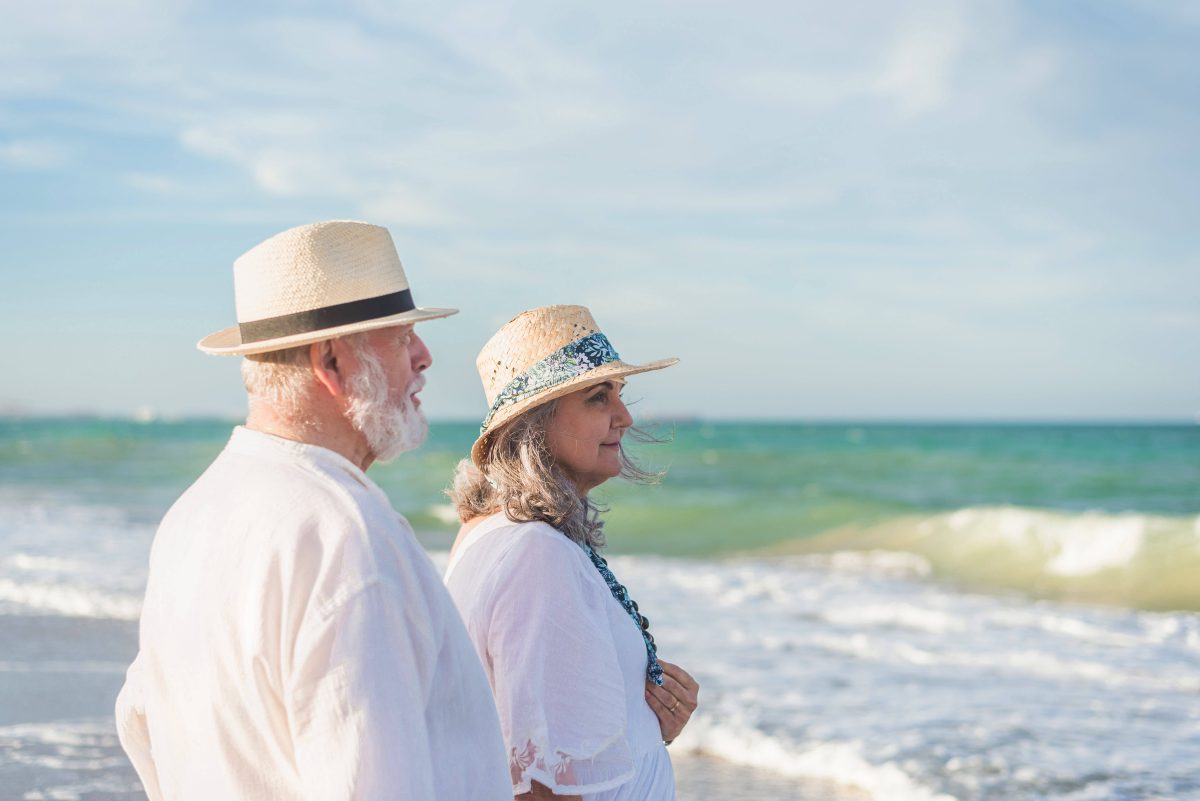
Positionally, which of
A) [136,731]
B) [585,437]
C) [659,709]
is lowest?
[659,709]

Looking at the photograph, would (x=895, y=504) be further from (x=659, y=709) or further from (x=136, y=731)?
(x=136, y=731)

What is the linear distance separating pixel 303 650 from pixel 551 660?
2.55 feet

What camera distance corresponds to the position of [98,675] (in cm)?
690

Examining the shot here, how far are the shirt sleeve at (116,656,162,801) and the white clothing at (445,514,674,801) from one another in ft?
1.88

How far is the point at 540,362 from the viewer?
2721 millimetres

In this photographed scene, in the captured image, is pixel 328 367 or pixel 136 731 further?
pixel 136 731

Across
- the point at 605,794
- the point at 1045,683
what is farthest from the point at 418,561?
the point at 1045,683

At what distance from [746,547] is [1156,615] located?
6824mm

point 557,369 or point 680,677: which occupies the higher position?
point 557,369

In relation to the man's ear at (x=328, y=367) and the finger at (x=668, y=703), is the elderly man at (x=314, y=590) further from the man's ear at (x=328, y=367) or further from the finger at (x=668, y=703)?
the finger at (x=668, y=703)

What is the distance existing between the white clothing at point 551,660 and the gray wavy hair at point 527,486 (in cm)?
7

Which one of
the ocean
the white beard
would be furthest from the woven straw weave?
the ocean

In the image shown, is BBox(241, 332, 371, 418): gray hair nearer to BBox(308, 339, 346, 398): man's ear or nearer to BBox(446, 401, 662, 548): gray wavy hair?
BBox(308, 339, 346, 398): man's ear

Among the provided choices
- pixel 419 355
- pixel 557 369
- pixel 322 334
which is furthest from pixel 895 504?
pixel 322 334
